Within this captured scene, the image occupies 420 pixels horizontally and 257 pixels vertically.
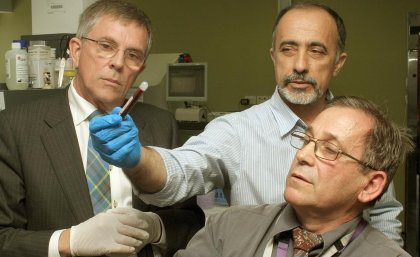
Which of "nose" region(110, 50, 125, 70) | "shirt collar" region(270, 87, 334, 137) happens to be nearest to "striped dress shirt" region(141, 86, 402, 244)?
"shirt collar" region(270, 87, 334, 137)

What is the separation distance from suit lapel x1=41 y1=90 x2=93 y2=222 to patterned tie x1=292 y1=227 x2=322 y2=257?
640 mm

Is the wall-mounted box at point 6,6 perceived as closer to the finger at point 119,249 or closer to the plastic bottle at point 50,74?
the plastic bottle at point 50,74

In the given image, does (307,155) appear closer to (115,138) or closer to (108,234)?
(115,138)

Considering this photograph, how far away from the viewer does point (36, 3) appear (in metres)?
2.55

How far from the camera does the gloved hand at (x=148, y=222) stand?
1441 millimetres

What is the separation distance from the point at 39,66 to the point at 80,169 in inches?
34.2

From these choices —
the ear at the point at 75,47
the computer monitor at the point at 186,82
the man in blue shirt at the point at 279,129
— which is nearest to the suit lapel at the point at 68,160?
the ear at the point at 75,47

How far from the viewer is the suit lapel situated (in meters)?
1.44

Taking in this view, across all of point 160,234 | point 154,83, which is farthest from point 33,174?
point 154,83

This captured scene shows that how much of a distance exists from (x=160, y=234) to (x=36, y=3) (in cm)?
165

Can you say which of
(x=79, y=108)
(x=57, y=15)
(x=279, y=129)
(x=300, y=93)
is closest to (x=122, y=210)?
(x=79, y=108)

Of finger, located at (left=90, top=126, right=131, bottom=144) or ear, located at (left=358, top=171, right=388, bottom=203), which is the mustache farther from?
finger, located at (left=90, top=126, right=131, bottom=144)

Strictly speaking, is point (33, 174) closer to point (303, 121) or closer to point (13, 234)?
point (13, 234)

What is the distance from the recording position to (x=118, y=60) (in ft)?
4.98
